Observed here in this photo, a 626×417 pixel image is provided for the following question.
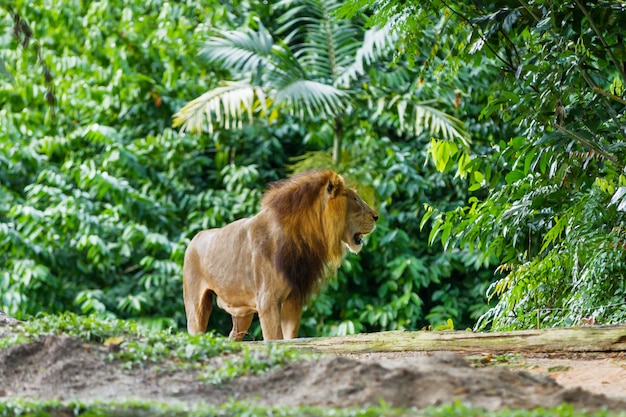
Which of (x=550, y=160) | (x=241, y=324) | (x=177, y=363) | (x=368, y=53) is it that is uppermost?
(x=368, y=53)

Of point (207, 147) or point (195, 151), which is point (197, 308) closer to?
point (195, 151)

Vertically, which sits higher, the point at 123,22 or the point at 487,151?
the point at 123,22

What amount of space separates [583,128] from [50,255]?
938cm

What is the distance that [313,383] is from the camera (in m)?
4.55

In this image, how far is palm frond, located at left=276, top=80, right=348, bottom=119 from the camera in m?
13.6

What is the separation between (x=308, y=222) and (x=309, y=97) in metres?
5.01

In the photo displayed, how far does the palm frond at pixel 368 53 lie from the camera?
14.2 metres

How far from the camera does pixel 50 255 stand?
1400 centimetres

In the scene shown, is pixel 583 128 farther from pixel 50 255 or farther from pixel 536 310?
pixel 50 255

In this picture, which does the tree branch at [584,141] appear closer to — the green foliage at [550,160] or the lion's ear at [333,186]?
the green foliage at [550,160]

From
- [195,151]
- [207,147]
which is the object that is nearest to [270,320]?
[195,151]

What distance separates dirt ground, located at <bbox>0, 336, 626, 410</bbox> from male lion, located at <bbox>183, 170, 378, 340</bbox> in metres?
3.55

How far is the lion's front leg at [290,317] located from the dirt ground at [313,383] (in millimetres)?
3726

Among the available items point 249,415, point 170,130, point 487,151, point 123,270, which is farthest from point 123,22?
point 249,415
